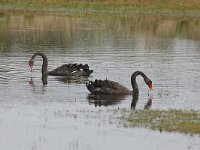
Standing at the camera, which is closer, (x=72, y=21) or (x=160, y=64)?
(x=160, y=64)

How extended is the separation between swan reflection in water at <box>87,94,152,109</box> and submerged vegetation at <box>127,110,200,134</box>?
124cm

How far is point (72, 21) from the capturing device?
4712 centimetres

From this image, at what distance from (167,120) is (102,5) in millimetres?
43412

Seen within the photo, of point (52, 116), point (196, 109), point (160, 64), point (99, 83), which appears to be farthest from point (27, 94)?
point (160, 64)

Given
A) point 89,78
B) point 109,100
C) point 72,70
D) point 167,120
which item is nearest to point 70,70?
point 72,70

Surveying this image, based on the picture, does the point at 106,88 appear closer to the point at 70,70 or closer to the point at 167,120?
the point at 70,70

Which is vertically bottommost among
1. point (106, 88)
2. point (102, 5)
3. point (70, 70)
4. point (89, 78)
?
point (102, 5)

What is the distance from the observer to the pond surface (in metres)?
14.9

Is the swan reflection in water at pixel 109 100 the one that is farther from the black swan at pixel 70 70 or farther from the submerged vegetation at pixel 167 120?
the black swan at pixel 70 70

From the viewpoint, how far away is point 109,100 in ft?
65.1

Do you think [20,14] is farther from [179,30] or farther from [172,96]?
[172,96]

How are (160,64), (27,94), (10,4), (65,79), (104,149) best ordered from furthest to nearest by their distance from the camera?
(10,4) → (160,64) → (65,79) → (27,94) → (104,149)

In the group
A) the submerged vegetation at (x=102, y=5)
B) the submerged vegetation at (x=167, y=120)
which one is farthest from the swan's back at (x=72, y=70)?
the submerged vegetation at (x=102, y=5)

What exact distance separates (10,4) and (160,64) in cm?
3253
